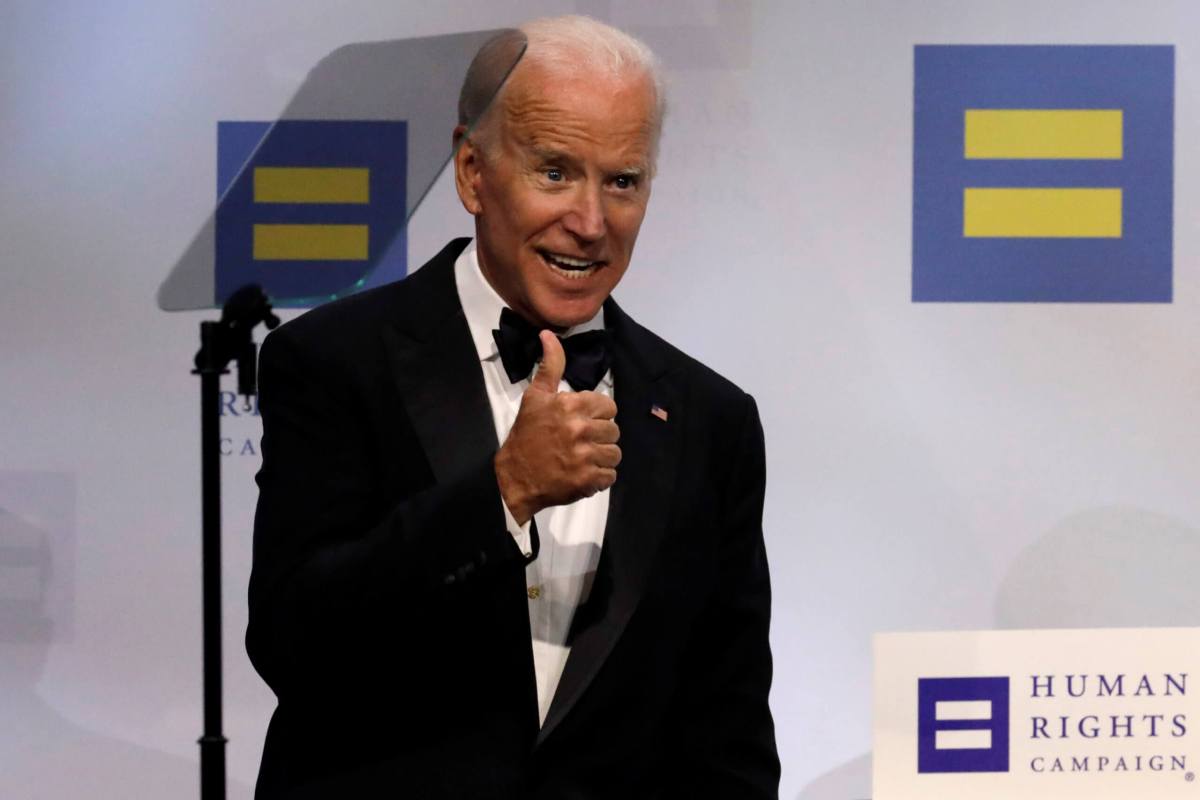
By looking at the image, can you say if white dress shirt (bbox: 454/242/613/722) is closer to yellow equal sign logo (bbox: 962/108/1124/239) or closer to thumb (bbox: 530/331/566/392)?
thumb (bbox: 530/331/566/392)

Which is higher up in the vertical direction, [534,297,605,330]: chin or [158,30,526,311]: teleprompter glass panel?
[158,30,526,311]: teleprompter glass panel

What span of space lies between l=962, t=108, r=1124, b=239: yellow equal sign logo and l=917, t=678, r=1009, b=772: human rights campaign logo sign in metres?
0.95

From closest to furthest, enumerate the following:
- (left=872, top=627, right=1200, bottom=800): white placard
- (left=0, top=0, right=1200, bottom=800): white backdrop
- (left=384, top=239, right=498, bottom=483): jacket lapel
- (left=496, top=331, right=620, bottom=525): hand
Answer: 1. (left=496, top=331, right=620, bottom=525): hand
2. (left=384, top=239, right=498, bottom=483): jacket lapel
3. (left=872, top=627, right=1200, bottom=800): white placard
4. (left=0, top=0, right=1200, bottom=800): white backdrop

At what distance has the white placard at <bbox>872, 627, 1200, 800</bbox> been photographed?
223 centimetres

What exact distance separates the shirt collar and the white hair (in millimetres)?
149

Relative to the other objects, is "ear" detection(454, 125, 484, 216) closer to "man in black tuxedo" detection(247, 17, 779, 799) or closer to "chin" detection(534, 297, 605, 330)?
"man in black tuxedo" detection(247, 17, 779, 799)

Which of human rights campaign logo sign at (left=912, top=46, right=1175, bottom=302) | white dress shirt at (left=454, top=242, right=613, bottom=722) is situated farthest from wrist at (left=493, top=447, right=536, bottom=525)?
human rights campaign logo sign at (left=912, top=46, right=1175, bottom=302)

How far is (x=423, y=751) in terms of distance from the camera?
→ 1542mm

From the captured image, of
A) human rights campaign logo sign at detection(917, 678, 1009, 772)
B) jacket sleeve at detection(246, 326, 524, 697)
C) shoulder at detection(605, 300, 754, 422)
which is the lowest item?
human rights campaign logo sign at detection(917, 678, 1009, 772)

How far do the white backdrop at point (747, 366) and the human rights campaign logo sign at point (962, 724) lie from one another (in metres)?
0.59

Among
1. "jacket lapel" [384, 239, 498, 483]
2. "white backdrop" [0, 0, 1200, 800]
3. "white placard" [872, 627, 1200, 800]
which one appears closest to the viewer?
"jacket lapel" [384, 239, 498, 483]

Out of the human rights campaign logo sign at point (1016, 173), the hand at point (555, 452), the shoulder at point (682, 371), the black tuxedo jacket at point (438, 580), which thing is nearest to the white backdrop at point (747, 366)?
the human rights campaign logo sign at point (1016, 173)

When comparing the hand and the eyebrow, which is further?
the eyebrow

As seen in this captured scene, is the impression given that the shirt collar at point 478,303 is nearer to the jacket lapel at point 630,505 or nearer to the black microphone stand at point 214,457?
the jacket lapel at point 630,505
